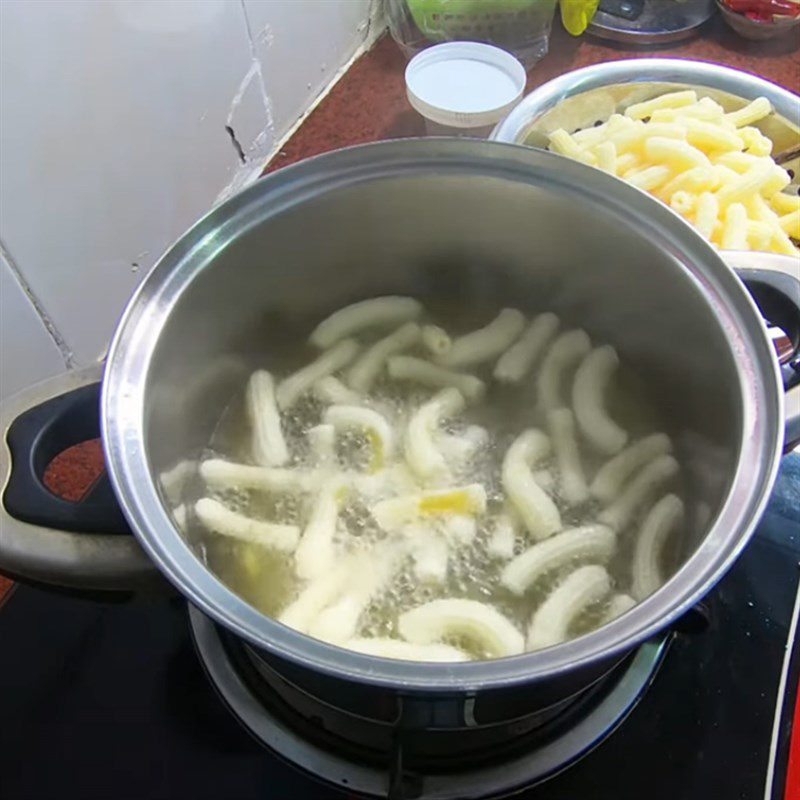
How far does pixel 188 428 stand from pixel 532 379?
0.75 feet

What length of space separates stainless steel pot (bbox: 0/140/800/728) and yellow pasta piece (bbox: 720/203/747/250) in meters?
0.16

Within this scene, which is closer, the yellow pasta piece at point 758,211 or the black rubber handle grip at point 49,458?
the black rubber handle grip at point 49,458

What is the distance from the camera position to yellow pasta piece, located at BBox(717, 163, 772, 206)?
70cm

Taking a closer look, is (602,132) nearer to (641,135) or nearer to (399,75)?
(641,135)

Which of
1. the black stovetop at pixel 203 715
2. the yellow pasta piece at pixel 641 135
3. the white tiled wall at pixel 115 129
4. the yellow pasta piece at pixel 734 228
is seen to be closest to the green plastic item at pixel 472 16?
the white tiled wall at pixel 115 129

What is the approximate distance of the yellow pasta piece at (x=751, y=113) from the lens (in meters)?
0.77

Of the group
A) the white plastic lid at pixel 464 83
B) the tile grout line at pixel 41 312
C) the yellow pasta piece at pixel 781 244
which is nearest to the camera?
the tile grout line at pixel 41 312

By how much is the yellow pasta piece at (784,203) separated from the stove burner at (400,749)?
42 centimetres

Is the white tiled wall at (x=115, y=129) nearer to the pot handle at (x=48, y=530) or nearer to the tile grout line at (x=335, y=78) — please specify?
the tile grout line at (x=335, y=78)

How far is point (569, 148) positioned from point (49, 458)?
0.49 meters

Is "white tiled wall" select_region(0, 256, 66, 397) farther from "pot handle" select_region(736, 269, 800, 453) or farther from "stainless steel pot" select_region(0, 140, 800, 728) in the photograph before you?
"pot handle" select_region(736, 269, 800, 453)

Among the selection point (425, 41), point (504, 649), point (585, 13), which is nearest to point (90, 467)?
point (504, 649)

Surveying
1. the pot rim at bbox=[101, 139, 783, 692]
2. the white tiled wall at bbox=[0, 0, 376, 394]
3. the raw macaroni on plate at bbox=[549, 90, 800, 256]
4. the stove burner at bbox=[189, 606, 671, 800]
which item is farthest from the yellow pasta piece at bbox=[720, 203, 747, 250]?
the white tiled wall at bbox=[0, 0, 376, 394]

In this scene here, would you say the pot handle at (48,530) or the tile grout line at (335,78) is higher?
the pot handle at (48,530)
